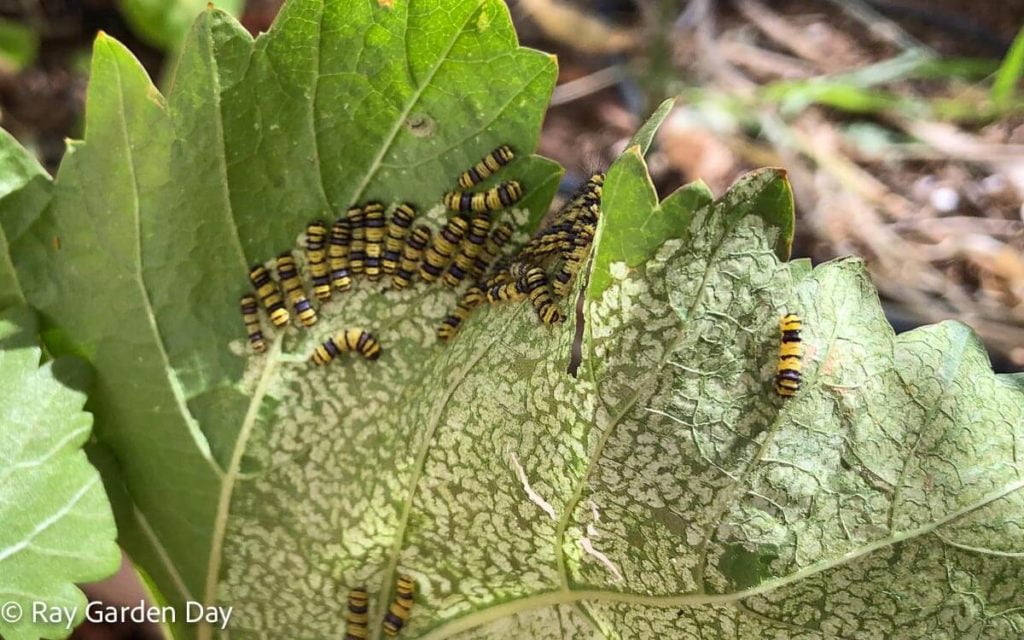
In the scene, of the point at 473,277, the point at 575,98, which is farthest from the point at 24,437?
the point at 575,98

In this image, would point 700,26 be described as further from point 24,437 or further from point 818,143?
point 24,437

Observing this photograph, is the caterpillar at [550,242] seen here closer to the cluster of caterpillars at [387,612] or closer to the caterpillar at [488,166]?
the caterpillar at [488,166]

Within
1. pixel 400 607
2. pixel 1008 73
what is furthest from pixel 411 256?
pixel 1008 73

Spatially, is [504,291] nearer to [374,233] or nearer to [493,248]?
[493,248]

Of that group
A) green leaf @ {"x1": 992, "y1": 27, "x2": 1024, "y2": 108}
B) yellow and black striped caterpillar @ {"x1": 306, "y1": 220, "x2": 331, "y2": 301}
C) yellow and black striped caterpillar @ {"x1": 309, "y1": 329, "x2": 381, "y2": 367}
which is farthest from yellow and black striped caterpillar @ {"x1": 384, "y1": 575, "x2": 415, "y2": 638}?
green leaf @ {"x1": 992, "y1": 27, "x2": 1024, "y2": 108}

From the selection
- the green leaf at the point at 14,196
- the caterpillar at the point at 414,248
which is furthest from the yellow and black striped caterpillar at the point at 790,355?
the green leaf at the point at 14,196
